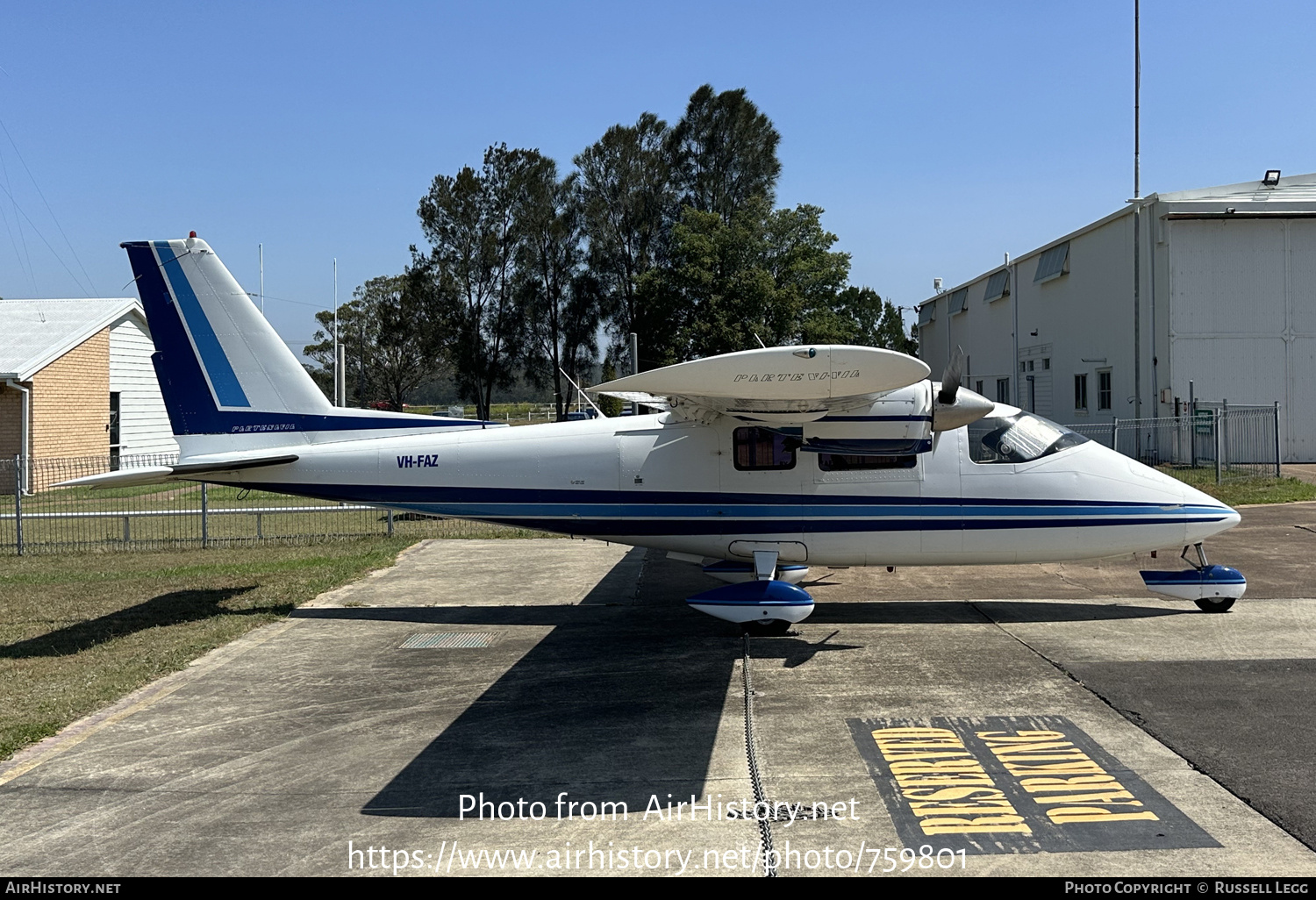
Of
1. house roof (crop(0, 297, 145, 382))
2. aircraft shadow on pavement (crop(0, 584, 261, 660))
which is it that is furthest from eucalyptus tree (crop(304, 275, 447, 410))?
aircraft shadow on pavement (crop(0, 584, 261, 660))

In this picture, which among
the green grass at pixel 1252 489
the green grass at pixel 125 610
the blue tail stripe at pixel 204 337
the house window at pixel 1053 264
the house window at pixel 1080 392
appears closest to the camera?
the green grass at pixel 125 610

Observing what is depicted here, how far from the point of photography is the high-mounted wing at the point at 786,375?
8.30 m

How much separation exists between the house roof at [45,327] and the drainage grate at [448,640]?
23.6 meters

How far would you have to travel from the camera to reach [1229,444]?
25312mm

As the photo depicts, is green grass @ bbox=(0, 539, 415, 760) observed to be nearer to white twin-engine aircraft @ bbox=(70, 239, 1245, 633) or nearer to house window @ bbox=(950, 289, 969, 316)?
white twin-engine aircraft @ bbox=(70, 239, 1245, 633)

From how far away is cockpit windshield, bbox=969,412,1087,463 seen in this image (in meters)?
10.8

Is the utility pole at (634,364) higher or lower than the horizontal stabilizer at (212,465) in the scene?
higher

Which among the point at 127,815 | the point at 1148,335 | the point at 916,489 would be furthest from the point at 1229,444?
the point at 127,815

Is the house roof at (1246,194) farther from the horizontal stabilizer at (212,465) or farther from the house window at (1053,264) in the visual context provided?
the horizontal stabilizer at (212,465)

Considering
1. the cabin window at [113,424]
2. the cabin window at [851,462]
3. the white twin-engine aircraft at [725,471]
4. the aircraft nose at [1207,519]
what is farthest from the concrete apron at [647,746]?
the cabin window at [113,424]

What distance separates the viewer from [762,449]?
1095 cm

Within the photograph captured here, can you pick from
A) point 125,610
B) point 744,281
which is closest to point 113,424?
point 125,610

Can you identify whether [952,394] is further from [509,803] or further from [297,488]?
[297,488]

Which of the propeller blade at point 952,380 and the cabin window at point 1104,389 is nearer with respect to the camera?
the propeller blade at point 952,380
